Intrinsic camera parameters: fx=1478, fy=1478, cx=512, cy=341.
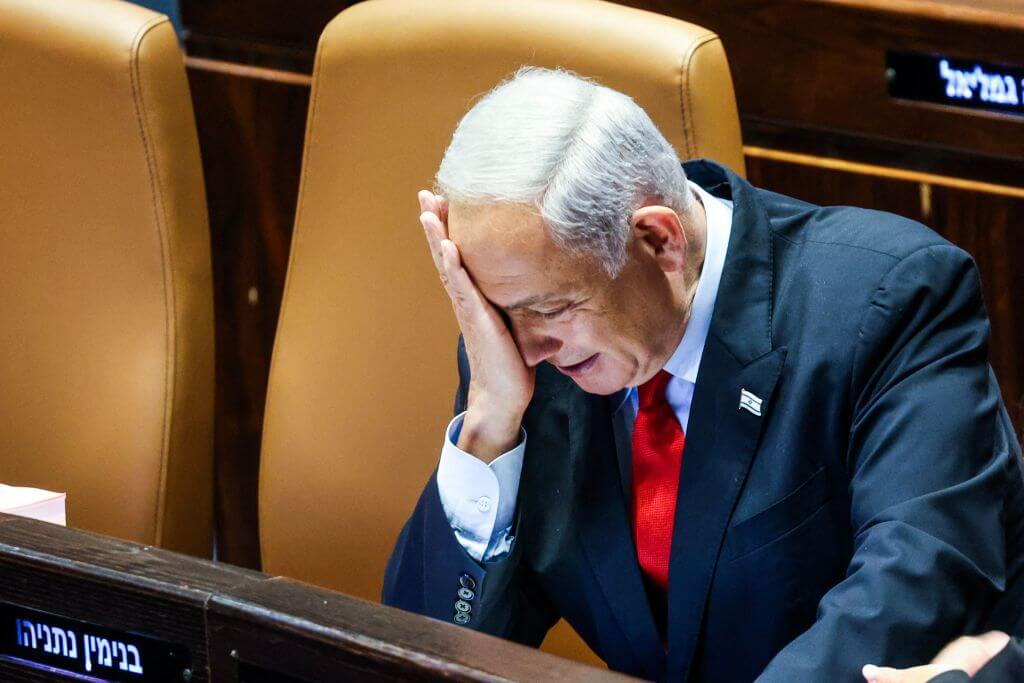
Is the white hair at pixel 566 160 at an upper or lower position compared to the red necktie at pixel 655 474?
upper

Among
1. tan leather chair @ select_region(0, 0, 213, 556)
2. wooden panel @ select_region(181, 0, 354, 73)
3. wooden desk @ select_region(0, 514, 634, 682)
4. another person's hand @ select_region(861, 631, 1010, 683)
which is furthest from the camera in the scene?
wooden panel @ select_region(181, 0, 354, 73)

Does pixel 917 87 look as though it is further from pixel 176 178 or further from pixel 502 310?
pixel 176 178

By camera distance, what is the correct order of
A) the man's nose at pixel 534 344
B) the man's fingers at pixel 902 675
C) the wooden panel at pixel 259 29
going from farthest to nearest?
the wooden panel at pixel 259 29, the man's nose at pixel 534 344, the man's fingers at pixel 902 675

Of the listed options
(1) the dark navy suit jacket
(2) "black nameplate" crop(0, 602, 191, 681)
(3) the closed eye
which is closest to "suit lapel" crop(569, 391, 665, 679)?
(1) the dark navy suit jacket

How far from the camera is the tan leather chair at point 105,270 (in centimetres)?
153

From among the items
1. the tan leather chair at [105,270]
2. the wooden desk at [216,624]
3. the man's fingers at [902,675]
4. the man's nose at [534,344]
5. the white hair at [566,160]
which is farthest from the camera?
the tan leather chair at [105,270]

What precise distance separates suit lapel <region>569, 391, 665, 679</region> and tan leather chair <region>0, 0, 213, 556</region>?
54 cm

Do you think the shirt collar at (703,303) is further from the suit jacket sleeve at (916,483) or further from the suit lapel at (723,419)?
the suit jacket sleeve at (916,483)

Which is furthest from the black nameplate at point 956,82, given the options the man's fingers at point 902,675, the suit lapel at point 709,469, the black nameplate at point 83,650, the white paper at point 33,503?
the black nameplate at point 83,650

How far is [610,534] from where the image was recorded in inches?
47.0

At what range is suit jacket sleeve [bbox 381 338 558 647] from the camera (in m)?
1.20

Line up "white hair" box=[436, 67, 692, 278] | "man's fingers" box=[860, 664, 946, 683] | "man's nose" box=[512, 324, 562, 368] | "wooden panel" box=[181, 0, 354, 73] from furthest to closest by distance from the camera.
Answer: "wooden panel" box=[181, 0, 354, 73] → "man's nose" box=[512, 324, 562, 368] → "white hair" box=[436, 67, 692, 278] → "man's fingers" box=[860, 664, 946, 683]

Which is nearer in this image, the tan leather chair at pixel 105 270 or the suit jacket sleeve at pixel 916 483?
the suit jacket sleeve at pixel 916 483

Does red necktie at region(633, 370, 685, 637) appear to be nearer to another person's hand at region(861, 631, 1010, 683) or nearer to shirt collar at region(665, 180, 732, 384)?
shirt collar at region(665, 180, 732, 384)
